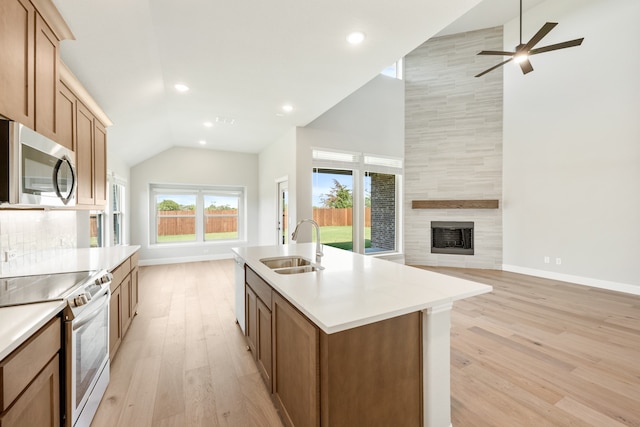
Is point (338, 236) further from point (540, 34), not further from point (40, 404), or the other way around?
point (40, 404)

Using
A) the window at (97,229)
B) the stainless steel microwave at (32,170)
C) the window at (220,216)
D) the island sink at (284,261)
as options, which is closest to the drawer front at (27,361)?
the stainless steel microwave at (32,170)

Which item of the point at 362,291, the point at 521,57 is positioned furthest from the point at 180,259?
the point at 521,57

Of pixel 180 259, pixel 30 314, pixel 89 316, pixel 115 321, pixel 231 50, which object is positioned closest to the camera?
pixel 30 314

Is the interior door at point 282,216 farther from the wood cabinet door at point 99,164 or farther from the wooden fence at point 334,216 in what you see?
the wood cabinet door at point 99,164

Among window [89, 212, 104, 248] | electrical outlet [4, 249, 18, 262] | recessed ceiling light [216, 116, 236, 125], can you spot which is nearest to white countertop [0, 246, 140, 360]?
electrical outlet [4, 249, 18, 262]

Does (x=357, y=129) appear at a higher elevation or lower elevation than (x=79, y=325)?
higher

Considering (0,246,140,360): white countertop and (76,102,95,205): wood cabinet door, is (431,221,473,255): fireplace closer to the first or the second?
(0,246,140,360): white countertop

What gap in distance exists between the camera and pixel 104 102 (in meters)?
2.96

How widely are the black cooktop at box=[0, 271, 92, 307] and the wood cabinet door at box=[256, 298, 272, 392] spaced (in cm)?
107

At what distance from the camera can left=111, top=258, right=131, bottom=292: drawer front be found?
7.35ft

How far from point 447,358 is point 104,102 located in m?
3.87

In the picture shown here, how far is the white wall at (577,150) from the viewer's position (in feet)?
13.3

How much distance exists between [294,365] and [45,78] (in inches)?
84.0

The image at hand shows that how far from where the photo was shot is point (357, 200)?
5809mm
